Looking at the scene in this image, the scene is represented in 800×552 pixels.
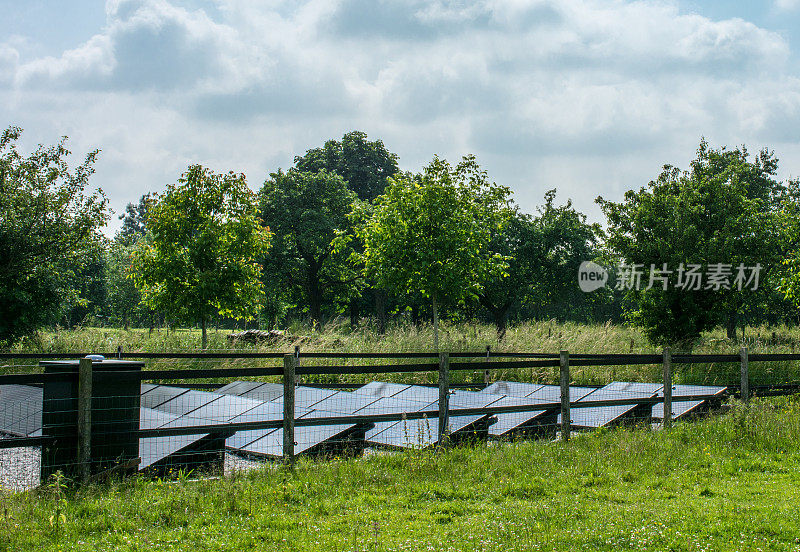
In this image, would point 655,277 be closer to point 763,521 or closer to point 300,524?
point 763,521

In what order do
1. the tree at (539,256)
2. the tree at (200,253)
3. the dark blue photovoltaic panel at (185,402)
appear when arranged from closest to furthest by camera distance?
the dark blue photovoltaic panel at (185,402), the tree at (200,253), the tree at (539,256)

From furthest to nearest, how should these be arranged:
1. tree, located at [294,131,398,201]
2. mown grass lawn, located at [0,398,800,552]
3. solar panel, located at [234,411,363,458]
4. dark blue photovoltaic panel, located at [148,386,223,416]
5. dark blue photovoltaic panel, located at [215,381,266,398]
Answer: tree, located at [294,131,398,201] < dark blue photovoltaic panel, located at [215,381,266,398] < dark blue photovoltaic panel, located at [148,386,223,416] < solar panel, located at [234,411,363,458] < mown grass lawn, located at [0,398,800,552]

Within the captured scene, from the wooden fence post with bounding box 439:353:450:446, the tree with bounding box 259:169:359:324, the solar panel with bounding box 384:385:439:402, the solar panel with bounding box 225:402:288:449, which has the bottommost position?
the solar panel with bounding box 225:402:288:449

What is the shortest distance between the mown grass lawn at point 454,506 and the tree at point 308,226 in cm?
3085

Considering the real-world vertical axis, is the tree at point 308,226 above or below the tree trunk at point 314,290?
above

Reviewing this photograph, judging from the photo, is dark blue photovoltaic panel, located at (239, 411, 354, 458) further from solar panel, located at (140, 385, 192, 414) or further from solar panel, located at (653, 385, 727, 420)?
solar panel, located at (653, 385, 727, 420)

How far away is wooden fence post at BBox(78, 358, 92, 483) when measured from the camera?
19.6ft

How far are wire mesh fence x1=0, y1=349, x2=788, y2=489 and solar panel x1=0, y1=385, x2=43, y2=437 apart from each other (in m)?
0.03

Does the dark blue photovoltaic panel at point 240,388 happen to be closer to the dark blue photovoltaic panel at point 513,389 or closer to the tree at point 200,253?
the dark blue photovoltaic panel at point 513,389

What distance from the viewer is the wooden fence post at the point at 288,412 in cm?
696

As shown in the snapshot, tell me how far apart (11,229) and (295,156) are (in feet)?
102

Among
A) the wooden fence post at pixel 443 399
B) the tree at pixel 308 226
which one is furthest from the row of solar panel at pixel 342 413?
the tree at pixel 308 226

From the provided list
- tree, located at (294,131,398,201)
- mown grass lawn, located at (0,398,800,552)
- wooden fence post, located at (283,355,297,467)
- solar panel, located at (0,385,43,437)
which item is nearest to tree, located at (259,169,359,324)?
tree, located at (294,131,398,201)

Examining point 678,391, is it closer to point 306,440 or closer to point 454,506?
point 306,440
